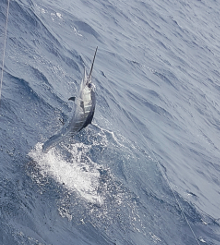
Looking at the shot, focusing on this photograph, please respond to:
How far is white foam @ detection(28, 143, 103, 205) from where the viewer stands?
9.80m

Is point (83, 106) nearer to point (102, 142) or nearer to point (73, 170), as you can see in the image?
point (73, 170)

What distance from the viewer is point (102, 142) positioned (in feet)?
40.1

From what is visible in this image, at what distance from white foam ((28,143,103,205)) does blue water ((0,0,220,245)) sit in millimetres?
33

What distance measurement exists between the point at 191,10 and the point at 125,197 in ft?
130

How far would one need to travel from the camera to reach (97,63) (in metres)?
18.9

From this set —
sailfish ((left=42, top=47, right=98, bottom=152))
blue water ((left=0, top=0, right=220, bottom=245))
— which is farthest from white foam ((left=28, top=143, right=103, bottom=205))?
sailfish ((left=42, top=47, right=98, bottom=152))

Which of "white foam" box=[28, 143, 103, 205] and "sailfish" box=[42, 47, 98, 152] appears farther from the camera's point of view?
"white foam" box=[28, 143, 103, 205]

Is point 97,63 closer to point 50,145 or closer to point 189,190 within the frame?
point 189,190

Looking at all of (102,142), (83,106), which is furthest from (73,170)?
(83,106)

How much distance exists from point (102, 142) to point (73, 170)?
82.9 inches

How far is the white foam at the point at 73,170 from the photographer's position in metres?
A: 9.80

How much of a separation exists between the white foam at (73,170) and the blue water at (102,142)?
0.03 metres

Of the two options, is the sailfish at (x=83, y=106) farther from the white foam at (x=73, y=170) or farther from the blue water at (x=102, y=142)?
the white foam at (x=73, y=170)

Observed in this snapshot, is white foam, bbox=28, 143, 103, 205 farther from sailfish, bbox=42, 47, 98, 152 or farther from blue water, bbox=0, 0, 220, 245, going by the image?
sailfish, bbox=42, 47, 98, 152
